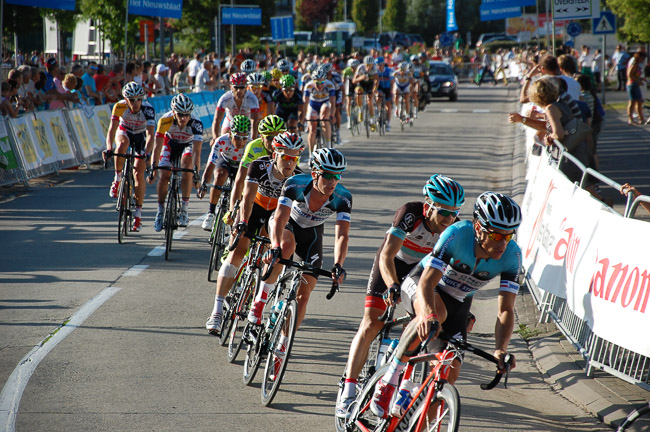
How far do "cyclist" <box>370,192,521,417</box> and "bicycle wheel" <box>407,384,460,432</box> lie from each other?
1.08 feet

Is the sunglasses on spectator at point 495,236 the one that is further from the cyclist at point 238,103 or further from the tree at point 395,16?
the tree at point 395,16

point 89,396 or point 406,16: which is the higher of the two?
point 406,16

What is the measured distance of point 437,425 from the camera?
446cm

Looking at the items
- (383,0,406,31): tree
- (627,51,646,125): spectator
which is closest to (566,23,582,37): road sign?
(627,51,646,125): spectator

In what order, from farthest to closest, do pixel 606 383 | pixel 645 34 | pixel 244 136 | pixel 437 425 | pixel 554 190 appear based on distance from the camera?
pixel 645 34 < pixel 244 136 < pixel 554 190 < pixel 606 383 < pixel 437 425

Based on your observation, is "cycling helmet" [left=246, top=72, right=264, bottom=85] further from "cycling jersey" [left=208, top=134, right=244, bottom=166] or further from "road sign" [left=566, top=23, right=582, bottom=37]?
"road sign" [left=566, top=23, right=582, bottom=37]

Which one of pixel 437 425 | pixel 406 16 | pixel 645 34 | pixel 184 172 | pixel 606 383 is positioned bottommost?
pixel 606 383

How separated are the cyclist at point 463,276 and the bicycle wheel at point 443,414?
0.33 m

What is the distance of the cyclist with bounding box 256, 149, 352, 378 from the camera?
6434mm

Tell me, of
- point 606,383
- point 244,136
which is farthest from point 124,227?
point 606,383

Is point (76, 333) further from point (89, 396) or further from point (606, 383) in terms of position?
point (606, 383)

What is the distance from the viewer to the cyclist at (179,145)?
1146cm

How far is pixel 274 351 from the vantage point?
6.20 metres

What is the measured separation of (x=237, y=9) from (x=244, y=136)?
84.4 feet
